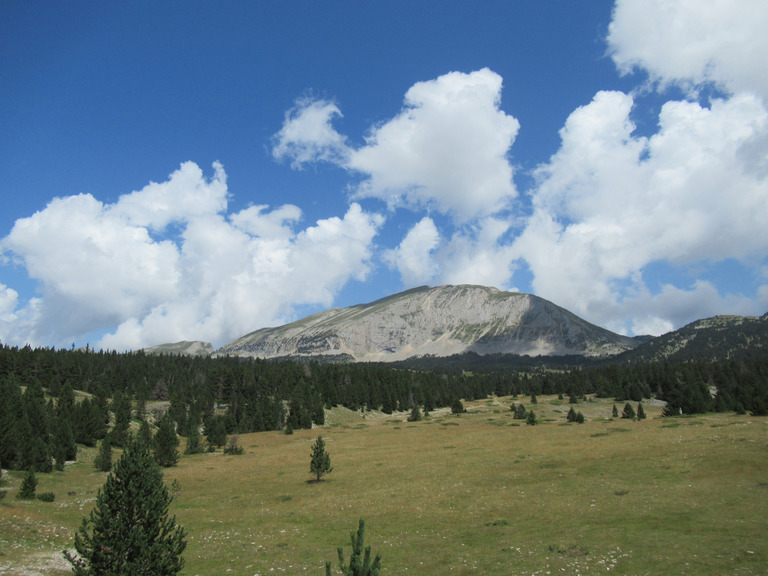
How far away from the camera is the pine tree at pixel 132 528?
13.8 metres

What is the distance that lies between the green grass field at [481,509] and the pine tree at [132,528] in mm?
8765

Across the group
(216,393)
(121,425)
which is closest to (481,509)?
(121,425)

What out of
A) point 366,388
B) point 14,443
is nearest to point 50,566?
point 14,443

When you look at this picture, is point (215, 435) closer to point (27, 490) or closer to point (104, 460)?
point (104, 460)

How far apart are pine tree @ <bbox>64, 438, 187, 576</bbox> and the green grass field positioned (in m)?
8.76

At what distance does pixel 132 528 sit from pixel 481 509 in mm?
24861

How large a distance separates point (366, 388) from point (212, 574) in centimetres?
13463

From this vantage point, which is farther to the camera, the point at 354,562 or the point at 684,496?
the point at 684,496

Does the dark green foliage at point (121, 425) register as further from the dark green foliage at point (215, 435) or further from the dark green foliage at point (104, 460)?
the dark green foliage at point (215, 435)

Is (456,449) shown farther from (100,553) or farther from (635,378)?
(635,378)

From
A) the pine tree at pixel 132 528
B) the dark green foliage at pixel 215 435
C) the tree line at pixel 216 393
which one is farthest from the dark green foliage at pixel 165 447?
the pine tree at pixel 132 528

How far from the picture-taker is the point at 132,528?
1451 cm

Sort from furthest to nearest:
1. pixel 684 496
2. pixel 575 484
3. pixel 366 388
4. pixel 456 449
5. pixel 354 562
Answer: pixel 366 388 < pixel 456 449 < pixel 575 484 < pixel 684 496 < pixel 354 562

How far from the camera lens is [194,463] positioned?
66625 millimetres
